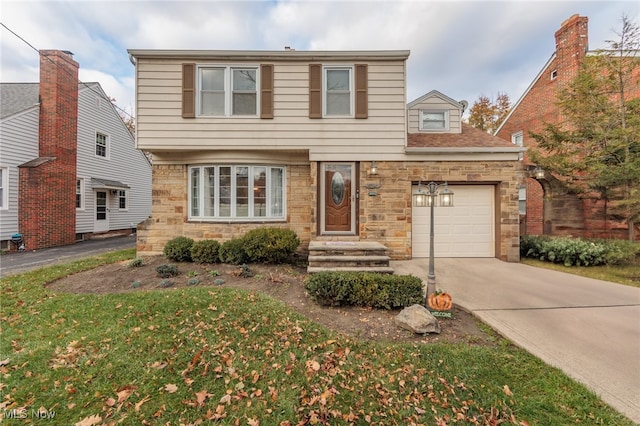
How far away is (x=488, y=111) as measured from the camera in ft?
58.3

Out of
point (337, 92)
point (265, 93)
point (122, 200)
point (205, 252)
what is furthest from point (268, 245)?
point (122, 200)

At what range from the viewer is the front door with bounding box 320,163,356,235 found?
704cm

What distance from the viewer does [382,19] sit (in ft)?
28.8

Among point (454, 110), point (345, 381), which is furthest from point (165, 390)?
point (454, 110)

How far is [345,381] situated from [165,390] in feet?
5.36

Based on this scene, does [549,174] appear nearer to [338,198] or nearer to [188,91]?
[338,198]

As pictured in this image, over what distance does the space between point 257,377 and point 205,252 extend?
4.54m

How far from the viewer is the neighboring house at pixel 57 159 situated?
9141mm

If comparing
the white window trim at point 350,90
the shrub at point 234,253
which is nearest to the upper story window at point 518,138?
the white window trim at point 350,90

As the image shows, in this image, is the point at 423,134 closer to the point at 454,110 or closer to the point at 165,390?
the point at 454,110

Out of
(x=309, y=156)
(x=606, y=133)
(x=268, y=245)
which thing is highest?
(x=606, y=133)

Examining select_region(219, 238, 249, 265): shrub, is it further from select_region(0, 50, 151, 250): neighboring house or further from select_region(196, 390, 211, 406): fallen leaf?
select_region(0, 50, 151, 250): neighboring house

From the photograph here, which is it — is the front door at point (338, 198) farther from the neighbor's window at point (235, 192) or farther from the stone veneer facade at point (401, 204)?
the neighbor's window at point (235, 192)

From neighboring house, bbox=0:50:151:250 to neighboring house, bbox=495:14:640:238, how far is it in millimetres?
16923
